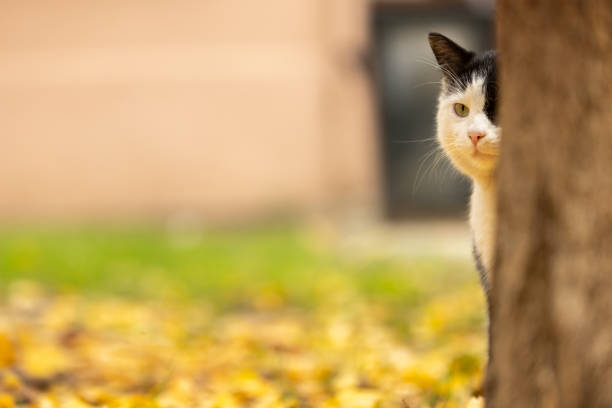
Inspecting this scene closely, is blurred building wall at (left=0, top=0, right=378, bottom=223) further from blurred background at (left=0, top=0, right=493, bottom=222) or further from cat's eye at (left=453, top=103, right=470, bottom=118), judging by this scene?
cat's eye at (left=453, top=103, right=470, bottom=118)

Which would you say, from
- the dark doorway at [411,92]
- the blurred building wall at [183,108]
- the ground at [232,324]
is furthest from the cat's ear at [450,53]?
the blurred building wall at [183,108]

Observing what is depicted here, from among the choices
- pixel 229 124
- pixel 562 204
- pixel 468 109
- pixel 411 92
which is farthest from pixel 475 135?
pixel 229 124

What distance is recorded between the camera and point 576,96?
128 centimetres

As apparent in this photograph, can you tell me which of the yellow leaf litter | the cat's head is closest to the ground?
the yellow leaf litter

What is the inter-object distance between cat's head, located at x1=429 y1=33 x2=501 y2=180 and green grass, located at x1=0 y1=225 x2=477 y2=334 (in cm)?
191

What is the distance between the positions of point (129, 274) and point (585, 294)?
13.2 ft

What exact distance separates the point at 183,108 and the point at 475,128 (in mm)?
6012

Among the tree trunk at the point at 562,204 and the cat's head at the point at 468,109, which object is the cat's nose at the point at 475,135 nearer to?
the cat's head at the point at 468,109

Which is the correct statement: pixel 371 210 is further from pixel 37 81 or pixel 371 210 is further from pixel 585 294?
pixel 585 294

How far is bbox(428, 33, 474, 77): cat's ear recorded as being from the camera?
2.19 metres

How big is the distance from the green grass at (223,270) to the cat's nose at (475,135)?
2.08 m

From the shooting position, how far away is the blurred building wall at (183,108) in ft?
25.0

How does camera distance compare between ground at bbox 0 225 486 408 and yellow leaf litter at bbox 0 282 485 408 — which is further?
ground at bbox 0 225 486 408

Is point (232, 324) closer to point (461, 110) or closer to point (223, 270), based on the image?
point (223, 270)
